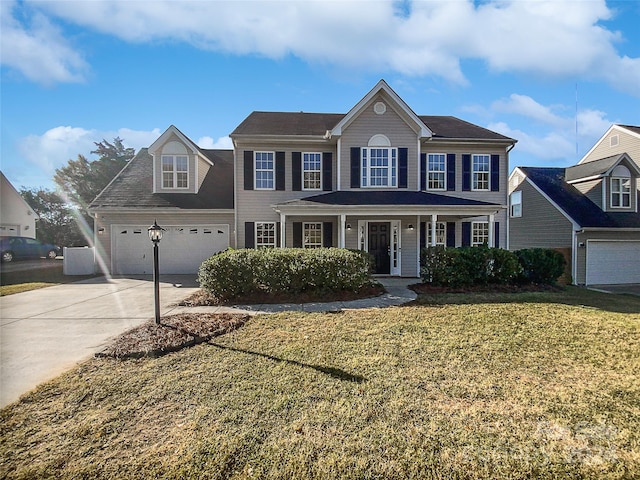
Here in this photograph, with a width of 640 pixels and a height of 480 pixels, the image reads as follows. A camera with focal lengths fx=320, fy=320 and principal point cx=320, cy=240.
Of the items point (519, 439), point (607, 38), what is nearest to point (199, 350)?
point (519, 439)

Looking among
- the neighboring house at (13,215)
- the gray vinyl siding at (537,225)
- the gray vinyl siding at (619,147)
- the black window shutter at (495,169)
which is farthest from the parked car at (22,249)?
the gray vinyl siding at (619,147)

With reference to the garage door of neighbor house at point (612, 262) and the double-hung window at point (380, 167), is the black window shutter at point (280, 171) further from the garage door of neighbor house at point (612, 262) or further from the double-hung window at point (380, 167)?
the garage door of neighbor house at point (612, 262)

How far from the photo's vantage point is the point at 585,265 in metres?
14.3

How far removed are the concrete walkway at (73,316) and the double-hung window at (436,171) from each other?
4484 millimetres

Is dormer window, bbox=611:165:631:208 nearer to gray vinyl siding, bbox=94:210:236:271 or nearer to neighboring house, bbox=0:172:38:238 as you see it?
gray vinyl siding, bbox=94:210:236:271

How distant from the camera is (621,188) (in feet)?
51.3

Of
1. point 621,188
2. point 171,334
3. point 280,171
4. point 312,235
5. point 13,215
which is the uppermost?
point 280,171

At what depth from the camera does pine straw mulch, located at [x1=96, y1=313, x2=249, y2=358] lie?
189 inches

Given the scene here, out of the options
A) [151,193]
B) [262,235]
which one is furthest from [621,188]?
[151,193]

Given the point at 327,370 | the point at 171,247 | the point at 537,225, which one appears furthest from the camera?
the point at 537,225

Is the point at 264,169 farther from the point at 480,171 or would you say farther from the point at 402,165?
the point at 480,171

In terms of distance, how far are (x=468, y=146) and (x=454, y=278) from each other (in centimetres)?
681

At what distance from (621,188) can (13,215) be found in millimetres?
36687

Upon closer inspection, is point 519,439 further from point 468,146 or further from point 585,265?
point 585,265
